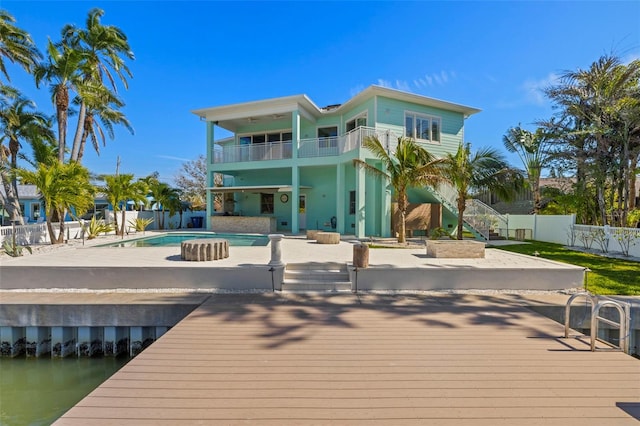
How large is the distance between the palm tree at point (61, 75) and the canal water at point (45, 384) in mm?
13843

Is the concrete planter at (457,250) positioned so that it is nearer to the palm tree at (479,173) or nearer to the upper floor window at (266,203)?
the palm tree at (479,173)

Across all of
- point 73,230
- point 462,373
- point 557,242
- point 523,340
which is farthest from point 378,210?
point 73,230

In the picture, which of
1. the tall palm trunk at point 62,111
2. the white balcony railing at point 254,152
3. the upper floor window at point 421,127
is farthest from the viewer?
the white balcony railing at point 254,152

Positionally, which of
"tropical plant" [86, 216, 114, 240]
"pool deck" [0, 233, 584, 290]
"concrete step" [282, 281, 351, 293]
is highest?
"tropical plant" [86, 216, 114, 240]

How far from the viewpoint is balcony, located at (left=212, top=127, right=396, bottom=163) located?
15.1 meters

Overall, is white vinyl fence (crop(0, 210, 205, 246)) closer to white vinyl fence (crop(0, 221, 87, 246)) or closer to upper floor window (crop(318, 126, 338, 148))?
white vinyl fence (crop(0, 221, 87, 246))

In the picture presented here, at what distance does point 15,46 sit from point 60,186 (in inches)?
395

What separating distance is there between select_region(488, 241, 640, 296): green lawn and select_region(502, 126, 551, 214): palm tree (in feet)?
27.1

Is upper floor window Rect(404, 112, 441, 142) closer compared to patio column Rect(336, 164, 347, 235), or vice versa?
patio column Rect(336, 164, 347, 235)

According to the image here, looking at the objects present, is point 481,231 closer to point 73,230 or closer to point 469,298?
point 469,298

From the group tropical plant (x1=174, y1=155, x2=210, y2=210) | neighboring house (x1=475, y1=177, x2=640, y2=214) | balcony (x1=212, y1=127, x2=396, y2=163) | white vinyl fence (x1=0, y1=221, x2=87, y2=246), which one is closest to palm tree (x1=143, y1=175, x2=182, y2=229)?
balcony (x1=212, y1=127, x2=396, y2=163)

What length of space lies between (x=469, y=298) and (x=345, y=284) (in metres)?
2.72

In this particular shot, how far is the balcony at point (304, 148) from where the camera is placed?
49.4 feet

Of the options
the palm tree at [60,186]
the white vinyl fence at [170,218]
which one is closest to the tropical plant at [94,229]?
the palm tree at [60,186]
